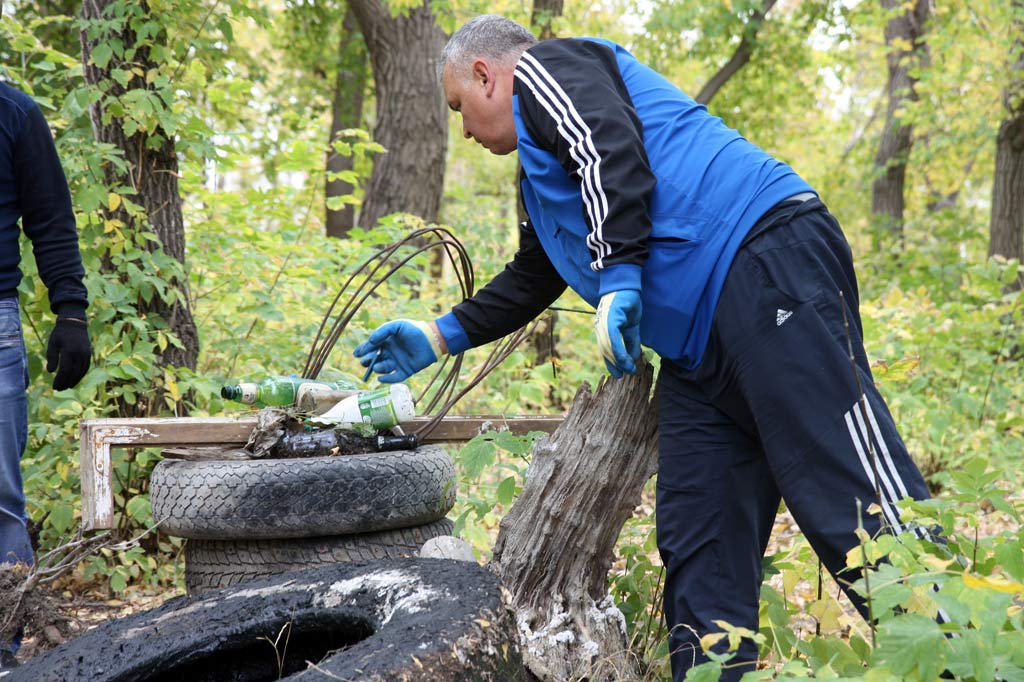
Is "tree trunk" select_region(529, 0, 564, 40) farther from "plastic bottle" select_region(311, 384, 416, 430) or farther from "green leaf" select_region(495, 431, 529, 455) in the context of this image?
"green leaf" select_region(495, 431, 529, 455)

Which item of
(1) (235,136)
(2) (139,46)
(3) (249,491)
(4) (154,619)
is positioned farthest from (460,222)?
(4) (154,619)

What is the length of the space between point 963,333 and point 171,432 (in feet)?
18.1

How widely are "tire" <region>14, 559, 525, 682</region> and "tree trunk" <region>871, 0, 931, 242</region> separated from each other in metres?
11.5

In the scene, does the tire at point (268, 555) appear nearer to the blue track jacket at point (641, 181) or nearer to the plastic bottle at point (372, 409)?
the plastic bottle at point (372, 409)

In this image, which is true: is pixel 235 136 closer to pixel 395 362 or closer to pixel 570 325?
pixel 395 362

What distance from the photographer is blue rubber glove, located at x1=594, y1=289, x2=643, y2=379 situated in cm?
223

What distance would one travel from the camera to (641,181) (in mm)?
2238

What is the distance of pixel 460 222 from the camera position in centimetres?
1040

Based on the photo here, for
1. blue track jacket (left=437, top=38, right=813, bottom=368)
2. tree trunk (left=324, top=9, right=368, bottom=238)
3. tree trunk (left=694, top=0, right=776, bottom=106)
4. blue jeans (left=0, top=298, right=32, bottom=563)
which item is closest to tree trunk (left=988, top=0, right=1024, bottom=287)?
tree trunk (left=694, top=0, right=776, bottom=106)

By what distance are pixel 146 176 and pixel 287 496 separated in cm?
237

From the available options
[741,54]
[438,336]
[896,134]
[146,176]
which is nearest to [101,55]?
[146,176]

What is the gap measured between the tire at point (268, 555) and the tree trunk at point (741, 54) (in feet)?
32.8

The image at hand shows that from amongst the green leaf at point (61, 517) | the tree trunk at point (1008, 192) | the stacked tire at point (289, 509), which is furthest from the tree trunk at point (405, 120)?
the tree trunk at point (1008, 192)

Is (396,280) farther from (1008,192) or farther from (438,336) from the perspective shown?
(1008,192)
